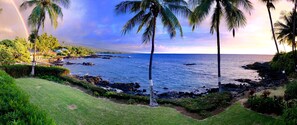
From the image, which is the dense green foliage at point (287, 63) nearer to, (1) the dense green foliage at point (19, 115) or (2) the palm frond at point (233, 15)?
(2) the palm frond at point (233, 15)

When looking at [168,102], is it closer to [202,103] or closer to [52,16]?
[202,103]

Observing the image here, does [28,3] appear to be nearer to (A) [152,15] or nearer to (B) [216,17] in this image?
(A) [152,15]

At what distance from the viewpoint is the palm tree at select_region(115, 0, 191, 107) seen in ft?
47.1

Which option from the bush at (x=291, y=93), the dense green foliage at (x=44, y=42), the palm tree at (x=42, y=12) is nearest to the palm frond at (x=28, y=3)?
the palm tree at (x=42, y=12)

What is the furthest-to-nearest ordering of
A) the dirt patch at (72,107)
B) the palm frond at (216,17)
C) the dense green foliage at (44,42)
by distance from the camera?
the dense green foliage at (44,42), the palm frond at (216,17), the dirt patch at (72,107)

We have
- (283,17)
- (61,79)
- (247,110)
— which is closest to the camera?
(247,110)

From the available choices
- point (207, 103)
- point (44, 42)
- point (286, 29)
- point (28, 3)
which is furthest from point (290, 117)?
point (44, 42)

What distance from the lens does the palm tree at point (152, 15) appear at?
1434cm

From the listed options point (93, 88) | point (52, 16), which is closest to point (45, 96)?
point (93, 88)

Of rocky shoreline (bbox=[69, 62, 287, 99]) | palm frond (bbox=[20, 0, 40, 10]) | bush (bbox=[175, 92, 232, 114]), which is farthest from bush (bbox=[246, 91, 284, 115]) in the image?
palm frond (bbox=[20, 0, 40, 10])

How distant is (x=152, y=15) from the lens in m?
15.1

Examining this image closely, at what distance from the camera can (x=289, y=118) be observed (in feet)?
19.8

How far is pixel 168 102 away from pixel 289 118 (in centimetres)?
980

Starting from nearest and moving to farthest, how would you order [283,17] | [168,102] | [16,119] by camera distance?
[16,119] → [168,102] → [283,17]
